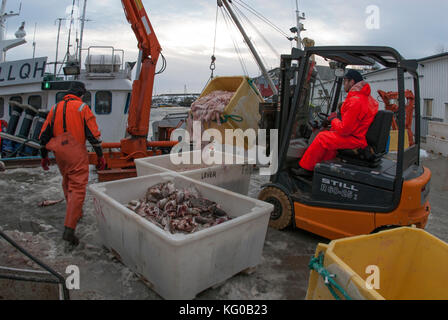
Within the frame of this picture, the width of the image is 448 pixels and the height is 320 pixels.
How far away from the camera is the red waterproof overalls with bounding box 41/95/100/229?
12.6ft

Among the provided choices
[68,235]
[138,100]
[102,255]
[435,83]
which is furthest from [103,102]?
[435,83]

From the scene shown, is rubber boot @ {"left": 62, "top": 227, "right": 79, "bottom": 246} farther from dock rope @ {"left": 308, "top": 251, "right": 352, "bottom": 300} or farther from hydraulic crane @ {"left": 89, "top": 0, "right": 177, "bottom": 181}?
dock rope @ {"left": 308, "top": 251, "right": 352, "bottom": 300}

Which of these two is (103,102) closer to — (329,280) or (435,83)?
(329,280)

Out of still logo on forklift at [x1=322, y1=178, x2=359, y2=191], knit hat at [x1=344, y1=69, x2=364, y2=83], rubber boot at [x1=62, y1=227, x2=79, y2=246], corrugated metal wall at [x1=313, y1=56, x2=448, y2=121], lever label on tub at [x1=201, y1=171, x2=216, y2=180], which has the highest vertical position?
corrugated metal wall at [x1=313, y1=56, x2=448, y2=121]

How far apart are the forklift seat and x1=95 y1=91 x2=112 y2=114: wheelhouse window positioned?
683cm

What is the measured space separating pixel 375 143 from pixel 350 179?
0.47 meters

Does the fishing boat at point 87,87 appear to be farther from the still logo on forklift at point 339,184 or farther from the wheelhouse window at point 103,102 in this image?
the still logo on forklift at point 339,184

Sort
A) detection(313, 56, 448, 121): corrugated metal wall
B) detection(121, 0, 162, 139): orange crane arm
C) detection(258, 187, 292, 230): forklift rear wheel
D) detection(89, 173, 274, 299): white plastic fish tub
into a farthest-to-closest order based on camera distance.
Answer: detection(313, 56, 448, 121): corrugated metal wall < detection(121, 0, 162, 139): orange crane arm < detection(258, 187, 292, 230): forklift rear wheel < detection(89, 173, 274, 299): white plastic fish tub

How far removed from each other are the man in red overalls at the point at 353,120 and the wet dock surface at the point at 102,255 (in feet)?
4.06

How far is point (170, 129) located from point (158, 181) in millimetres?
5372

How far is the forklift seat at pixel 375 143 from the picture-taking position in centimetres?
370

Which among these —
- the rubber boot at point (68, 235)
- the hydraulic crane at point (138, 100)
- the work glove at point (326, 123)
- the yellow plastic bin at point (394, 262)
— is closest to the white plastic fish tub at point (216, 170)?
the hydraulic crane at point (138, 100)

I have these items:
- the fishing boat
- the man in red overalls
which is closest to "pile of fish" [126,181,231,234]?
the man in red overalls
